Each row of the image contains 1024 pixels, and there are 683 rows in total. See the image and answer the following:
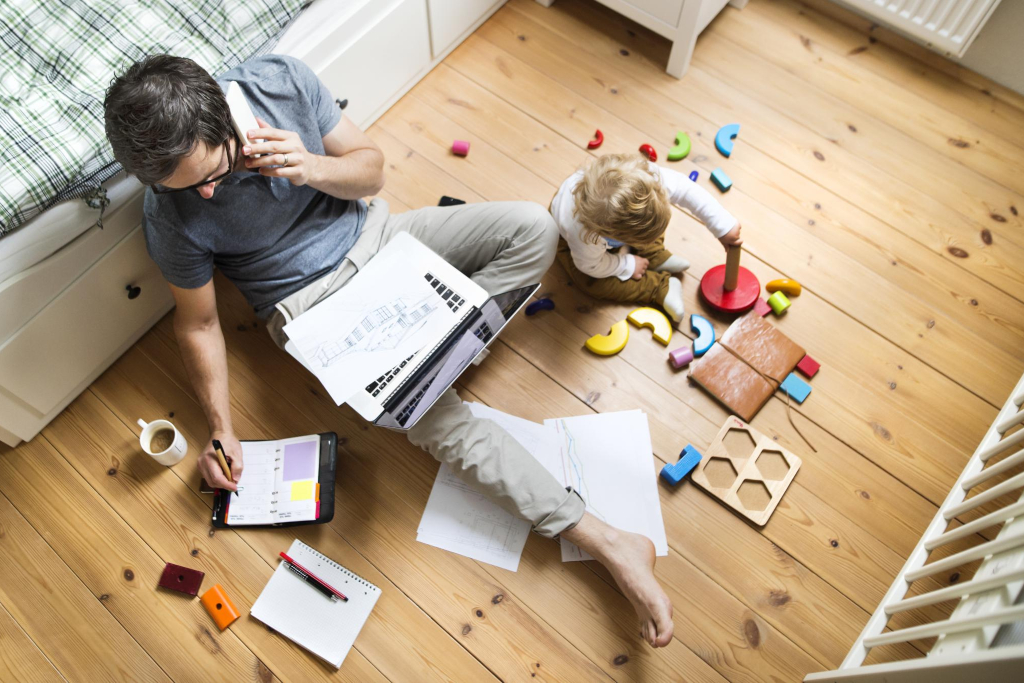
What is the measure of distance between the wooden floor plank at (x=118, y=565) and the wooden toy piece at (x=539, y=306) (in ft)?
3.11

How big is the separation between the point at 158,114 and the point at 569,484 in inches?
41.1

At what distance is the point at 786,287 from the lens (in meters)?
1.70

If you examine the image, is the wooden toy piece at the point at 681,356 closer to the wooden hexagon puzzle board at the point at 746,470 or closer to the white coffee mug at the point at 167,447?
the wooden hexagon puzzle board at the point at 746,470

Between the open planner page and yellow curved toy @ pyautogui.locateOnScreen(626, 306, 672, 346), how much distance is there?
2.61ft

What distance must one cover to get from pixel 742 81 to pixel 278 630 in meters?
1.86

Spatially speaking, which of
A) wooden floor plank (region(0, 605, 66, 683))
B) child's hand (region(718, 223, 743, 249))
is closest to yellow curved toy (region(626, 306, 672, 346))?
child's hand (region(718, 223, 743, 249))

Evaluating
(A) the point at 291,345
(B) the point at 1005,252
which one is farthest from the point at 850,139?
(A) the point at 291,345

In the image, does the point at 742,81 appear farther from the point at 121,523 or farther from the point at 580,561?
the point at 121,523

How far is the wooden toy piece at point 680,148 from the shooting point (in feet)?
6.12

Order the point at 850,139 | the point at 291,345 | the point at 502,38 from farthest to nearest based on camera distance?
the point at 502,38 → the point at 850,139 → the point at 291,345

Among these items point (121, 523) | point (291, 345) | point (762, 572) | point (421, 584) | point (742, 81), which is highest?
point (742, 81)

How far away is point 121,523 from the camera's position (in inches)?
59.8

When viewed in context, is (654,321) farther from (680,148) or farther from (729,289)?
(680,148)

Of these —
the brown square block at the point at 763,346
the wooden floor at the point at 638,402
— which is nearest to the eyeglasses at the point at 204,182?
the wooden floor at the point at 638,402
